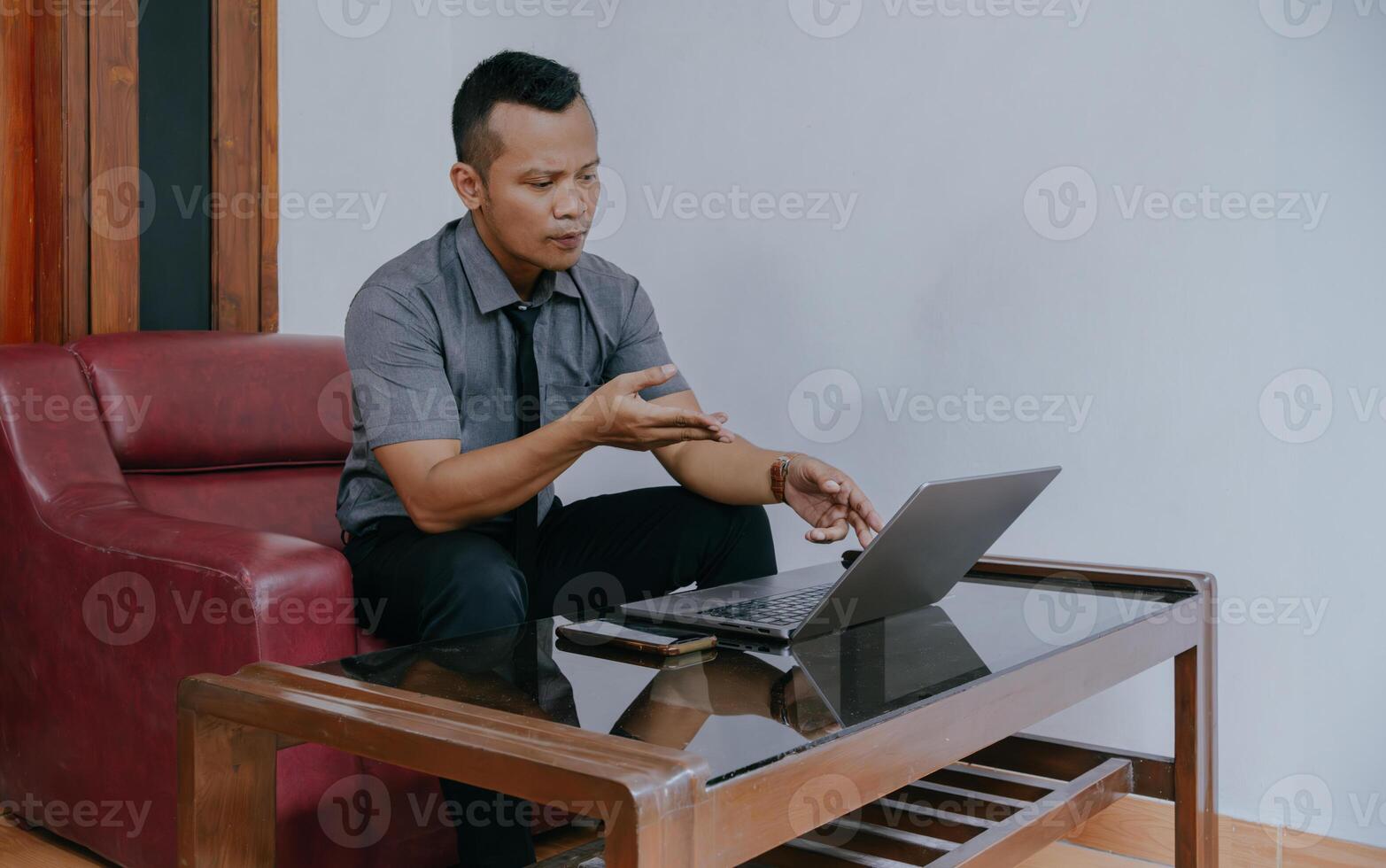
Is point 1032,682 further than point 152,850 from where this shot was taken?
No

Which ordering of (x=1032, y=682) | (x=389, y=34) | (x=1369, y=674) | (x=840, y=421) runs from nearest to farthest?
(x=1032, y=682) → (x=1369, y=674) → (x=840, y=421) → (x=389, y=34)

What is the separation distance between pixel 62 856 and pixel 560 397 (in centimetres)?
102

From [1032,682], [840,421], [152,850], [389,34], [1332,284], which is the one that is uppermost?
[389,34]

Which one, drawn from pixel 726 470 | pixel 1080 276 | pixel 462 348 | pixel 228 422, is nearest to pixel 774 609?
pixel 726 470

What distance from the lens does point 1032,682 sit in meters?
1.04

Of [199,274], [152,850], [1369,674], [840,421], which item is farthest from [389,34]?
[1369,674]

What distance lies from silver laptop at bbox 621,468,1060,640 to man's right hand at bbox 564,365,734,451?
0.19 metres

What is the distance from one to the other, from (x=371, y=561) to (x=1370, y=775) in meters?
1.51

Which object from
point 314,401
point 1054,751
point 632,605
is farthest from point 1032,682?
point 314,401

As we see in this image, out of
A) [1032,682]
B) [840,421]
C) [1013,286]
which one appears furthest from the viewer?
[840,421]

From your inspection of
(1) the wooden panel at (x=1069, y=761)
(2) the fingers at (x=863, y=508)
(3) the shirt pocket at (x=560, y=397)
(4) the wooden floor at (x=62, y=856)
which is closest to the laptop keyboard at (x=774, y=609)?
(2) the fingers at (x=863, y=508)

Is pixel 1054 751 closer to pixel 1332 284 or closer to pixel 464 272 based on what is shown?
pixel 1332 284

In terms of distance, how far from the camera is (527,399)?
5.75 ft

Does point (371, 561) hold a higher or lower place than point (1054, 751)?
higher
